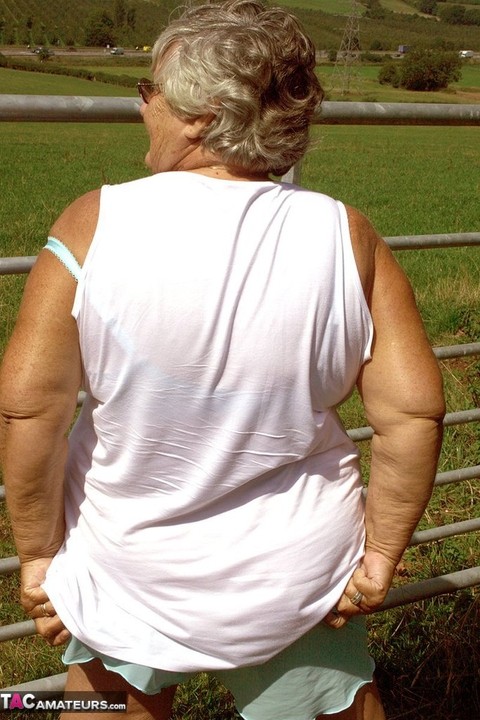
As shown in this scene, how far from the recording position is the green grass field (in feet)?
8.93

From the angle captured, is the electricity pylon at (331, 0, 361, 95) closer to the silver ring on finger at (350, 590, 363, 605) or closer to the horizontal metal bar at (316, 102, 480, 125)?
the horizontal metal bar at (316, 102, 480, 125)

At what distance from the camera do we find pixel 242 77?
1.43 meters

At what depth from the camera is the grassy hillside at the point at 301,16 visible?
86.8 metres

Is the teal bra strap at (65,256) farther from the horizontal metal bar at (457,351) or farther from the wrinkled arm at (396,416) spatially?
the horizontal metal bar at (457,351)

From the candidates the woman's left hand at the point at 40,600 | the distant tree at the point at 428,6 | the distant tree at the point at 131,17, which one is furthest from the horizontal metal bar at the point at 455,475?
the distant tree at the point at 428,6

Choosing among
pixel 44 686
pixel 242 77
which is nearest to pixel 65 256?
pixel 242 77

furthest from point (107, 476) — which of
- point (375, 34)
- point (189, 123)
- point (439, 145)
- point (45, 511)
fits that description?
point (375, 34)

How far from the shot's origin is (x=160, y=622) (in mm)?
1578

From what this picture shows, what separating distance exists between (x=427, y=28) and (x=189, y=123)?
12400cm

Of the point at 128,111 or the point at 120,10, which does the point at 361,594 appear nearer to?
the point at 128,111

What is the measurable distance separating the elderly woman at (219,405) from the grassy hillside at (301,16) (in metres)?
73.5

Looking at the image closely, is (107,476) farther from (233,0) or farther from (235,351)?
(233,0)

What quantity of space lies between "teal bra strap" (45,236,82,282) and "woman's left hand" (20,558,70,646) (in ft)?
1.96

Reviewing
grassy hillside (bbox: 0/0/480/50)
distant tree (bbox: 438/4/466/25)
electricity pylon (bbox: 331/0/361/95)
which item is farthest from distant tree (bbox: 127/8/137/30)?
distant tree (bbox: 438/4/466/25)
